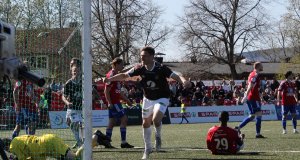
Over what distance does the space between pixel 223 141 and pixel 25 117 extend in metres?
4.37

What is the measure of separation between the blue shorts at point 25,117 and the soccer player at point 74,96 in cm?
129

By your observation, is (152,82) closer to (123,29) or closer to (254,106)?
(254,106)

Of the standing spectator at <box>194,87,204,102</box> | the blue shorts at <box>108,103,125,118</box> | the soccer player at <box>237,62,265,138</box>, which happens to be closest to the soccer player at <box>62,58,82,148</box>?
the blue shorts at <box>108,103,125,118</box>

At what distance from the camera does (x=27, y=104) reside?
12.8 metres

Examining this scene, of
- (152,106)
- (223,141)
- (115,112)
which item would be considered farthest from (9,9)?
(223,141)

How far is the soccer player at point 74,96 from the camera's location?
31.1ft

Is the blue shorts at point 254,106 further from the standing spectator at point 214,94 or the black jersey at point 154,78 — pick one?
the standing spectator at point 214,94

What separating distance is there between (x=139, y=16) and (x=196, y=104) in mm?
18973

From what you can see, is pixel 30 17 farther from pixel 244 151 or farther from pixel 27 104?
pixel 244 151

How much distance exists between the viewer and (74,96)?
35.7ft

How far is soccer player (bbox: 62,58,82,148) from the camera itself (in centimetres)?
949

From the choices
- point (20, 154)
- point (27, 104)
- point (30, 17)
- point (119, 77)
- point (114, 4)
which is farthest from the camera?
point (114, 4)

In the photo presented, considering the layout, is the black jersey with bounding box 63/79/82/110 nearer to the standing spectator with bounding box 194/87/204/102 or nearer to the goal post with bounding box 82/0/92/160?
the goal post with bounding box 82/0/92/160

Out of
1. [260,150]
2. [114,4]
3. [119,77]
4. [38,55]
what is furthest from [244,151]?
[114,4]
